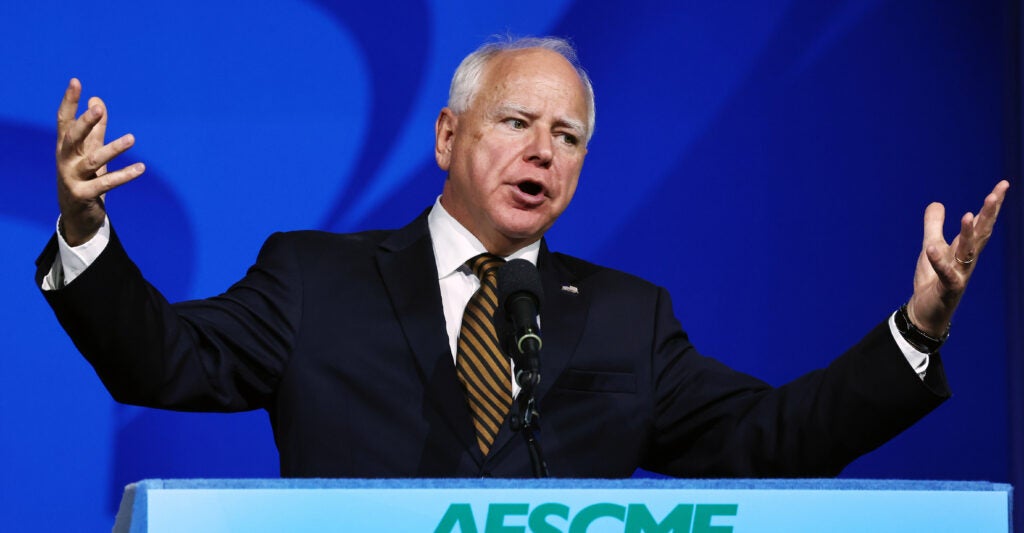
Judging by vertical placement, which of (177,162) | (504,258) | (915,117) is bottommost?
(504,258)

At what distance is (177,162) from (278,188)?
22cm

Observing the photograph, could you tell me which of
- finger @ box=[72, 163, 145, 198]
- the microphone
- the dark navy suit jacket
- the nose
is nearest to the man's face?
the nose

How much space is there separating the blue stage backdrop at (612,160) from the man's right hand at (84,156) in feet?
3.70

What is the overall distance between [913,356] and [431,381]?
2.39 ft

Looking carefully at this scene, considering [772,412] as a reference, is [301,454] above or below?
below

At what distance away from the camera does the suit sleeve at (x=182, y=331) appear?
167 cm

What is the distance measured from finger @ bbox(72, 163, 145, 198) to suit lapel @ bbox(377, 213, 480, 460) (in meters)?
0.64

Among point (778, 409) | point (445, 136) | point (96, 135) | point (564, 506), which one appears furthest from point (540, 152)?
point (564, 506)

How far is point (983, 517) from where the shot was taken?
4.05ft

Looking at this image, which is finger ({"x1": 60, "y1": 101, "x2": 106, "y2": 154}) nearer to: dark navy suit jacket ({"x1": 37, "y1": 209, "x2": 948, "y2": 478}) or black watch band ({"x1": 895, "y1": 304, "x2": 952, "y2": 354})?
dark navy suit jacket ({"x1": 37, "y1": 209, "x2": 948, "y2": 478})

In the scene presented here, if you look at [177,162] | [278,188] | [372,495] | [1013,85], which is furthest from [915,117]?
[372,495]

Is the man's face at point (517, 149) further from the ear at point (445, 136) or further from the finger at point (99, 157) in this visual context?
the finger at point (99, 157)

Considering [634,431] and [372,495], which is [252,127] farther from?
[372,495]

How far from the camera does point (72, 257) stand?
1.63 meters
